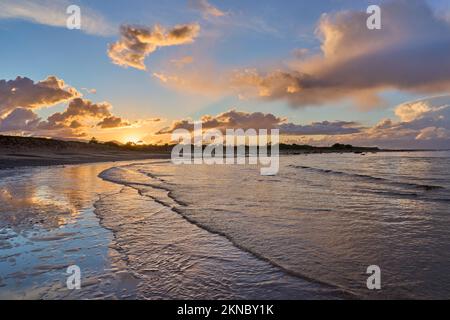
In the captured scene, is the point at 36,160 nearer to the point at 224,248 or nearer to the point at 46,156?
the point at 46,156

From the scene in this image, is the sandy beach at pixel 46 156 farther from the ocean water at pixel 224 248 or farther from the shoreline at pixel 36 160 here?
the ocean water at pixel 224 248

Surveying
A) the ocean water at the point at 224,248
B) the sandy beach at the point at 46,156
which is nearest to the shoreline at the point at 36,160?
the sandy beach at the point at 46,156

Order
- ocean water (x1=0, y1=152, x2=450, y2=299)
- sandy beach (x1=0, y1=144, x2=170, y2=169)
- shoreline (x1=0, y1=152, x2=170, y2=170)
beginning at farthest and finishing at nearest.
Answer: sandy beach (x1=0, y1=144, x2=170, y2=169), shoreline (x1=0, y1=152, x2=170, y2=170), ocean water (x1=0, y1=152, x2=450, y2=299)

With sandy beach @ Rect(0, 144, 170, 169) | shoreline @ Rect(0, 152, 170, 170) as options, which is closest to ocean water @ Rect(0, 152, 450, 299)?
shoreline @ Rect(0, 152, 170, 170)

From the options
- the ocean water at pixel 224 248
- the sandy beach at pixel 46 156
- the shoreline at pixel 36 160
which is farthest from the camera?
the sandy beach at pixel 46 156

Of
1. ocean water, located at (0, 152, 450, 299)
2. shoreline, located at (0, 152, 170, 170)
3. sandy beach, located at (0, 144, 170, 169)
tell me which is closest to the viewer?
ocean water, located at (0, 152, 450, 299)

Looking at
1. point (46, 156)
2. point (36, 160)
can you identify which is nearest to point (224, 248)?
point (36, 160)

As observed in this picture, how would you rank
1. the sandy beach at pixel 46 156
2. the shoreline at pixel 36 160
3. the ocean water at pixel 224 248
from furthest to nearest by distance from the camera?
the sandy beach at pixel 46 156 → the shoreline at pixel 36 160 → the ocean water at pixel 224 248

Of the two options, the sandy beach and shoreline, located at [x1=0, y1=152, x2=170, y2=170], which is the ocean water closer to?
shoreline, located at [x1=0, y1=152, x2=170, y2=170]

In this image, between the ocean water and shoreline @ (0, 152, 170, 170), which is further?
shoreline @ (0, 152, 170, 170)
